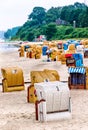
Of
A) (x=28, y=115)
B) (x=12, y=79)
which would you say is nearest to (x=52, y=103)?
(x=28, y=115)

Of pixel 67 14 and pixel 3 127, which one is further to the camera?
pixel 67 14

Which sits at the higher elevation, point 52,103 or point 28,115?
point 52,103

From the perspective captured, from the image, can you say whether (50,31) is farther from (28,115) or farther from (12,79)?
(28,115)

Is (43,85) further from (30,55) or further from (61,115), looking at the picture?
(30,55)

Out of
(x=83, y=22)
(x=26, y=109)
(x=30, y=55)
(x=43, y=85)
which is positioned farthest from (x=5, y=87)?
(x=83, y=22)

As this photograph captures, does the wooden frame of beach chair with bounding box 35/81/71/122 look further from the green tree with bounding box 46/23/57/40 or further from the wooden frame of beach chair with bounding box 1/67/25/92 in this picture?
the green tree with bounding box 46/23/57/40

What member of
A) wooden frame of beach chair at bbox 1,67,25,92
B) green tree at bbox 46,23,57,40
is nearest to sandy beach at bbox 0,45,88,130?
wooden frame of beach chair at bbox 1,67,25,92

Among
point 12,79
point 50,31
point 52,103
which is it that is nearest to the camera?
point 52,103

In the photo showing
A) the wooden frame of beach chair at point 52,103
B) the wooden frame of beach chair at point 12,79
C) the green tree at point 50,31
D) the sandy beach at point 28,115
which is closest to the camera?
the sandy beach at point 28,115

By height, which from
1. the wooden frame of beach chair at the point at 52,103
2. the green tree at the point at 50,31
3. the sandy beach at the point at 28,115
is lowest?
the sandy beach at the point at 28,115

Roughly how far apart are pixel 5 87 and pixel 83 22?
121m

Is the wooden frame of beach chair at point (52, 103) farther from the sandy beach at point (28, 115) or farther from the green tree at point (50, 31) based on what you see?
the green tree at point (50, 31)

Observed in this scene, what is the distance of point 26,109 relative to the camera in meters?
15.3

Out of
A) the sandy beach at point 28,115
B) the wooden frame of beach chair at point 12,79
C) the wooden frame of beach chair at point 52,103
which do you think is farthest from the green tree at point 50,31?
the wooden frame of beach chair at point 52,103
